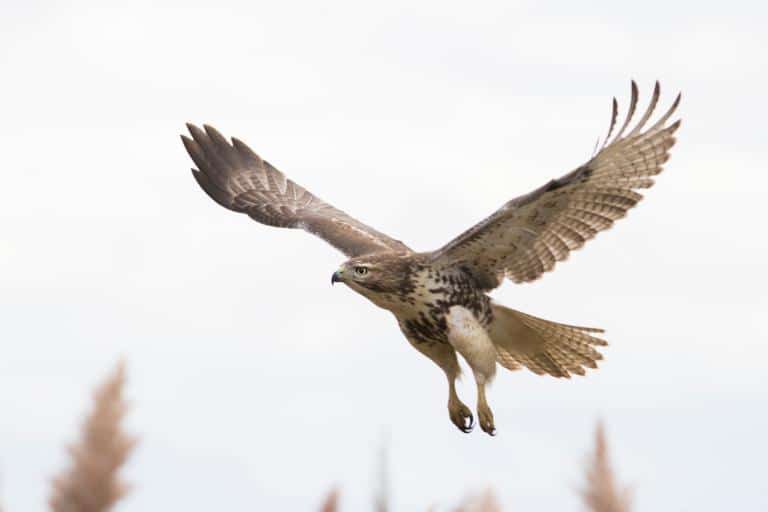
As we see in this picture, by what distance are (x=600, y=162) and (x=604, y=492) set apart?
280 centimetres

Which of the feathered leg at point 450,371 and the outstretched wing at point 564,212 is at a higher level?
the outstretched wing at point 564,212

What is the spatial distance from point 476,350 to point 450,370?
0.45 meters

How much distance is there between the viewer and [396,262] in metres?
7.94

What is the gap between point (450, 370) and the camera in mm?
8438

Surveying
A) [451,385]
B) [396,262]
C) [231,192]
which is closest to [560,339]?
[451,385]

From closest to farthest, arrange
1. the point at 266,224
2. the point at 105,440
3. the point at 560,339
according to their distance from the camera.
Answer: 1. the point at 105,440
2. the point at 560,339
3. the point at 266,224

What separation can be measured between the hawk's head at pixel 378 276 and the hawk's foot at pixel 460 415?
89cm

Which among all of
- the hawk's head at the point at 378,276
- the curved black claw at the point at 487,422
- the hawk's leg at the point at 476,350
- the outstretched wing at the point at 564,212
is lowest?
the curved black claw at the point at 487,422

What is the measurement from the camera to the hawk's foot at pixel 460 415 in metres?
8.33

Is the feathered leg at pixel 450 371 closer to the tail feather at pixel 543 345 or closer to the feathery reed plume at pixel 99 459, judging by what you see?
the tail feather at pixel 543 345

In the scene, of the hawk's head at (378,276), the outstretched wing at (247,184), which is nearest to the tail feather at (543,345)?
the hawk's head at (378,276)

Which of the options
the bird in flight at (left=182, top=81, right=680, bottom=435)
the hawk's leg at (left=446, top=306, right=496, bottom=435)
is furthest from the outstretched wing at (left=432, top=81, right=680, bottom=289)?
the hawk's leg at (left=446, top=306, right=496, bottom=435)

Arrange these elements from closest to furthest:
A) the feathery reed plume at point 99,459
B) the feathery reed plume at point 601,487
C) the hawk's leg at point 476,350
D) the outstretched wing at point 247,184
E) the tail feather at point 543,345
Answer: the feathery reed plume at point 99,459, the feathery reed plume at point 601,487, the hawk's leg at point 476,350, the tail feather at point 543,345, the outstretched wing at point 247,184

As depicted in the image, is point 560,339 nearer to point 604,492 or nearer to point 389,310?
point 389,310
